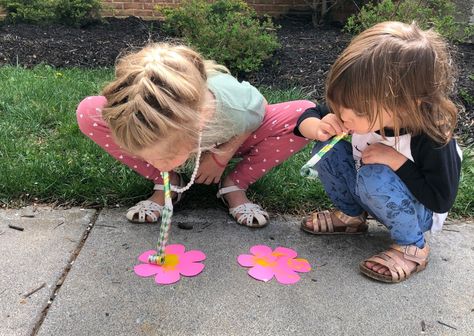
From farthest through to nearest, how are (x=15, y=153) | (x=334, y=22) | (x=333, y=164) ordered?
(x=334, y=22) → (x=15, y=153) → (x=333, y=164)

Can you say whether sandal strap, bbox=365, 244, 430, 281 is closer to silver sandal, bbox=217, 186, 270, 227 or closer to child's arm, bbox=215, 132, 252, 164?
silver sandal, bbox=217, 186, 270, 227

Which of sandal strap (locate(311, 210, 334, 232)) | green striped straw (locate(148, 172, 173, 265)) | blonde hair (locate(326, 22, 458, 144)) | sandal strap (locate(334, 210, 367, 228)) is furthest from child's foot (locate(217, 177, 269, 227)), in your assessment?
blonde hair (locate(326, 22, 458, 144))

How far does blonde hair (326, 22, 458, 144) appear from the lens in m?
Answer: 1.54

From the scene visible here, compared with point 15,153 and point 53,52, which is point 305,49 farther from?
point 15,153

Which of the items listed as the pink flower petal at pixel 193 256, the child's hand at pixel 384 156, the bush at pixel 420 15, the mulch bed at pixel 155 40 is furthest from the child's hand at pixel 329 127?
the bush at pixel 420 15

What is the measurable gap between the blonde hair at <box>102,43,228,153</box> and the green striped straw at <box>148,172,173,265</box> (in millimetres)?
218

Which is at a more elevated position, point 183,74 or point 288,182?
point 183,74

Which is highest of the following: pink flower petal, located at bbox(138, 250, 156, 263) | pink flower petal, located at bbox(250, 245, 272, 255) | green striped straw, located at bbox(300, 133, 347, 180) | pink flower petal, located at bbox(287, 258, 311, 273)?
green striped straw, located at bbox(300, 133, 347, 180)

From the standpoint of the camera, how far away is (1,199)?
7.69 feet

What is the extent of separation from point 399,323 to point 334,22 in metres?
4.96

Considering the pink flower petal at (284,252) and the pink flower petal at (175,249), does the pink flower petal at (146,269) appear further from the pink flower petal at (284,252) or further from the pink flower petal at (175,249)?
the pink flower petal at (284,252)

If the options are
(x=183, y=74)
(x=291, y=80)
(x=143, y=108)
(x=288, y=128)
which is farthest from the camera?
(x=291, y=80)

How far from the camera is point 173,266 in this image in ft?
6.30

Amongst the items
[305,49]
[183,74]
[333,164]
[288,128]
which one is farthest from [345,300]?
[305,49]
